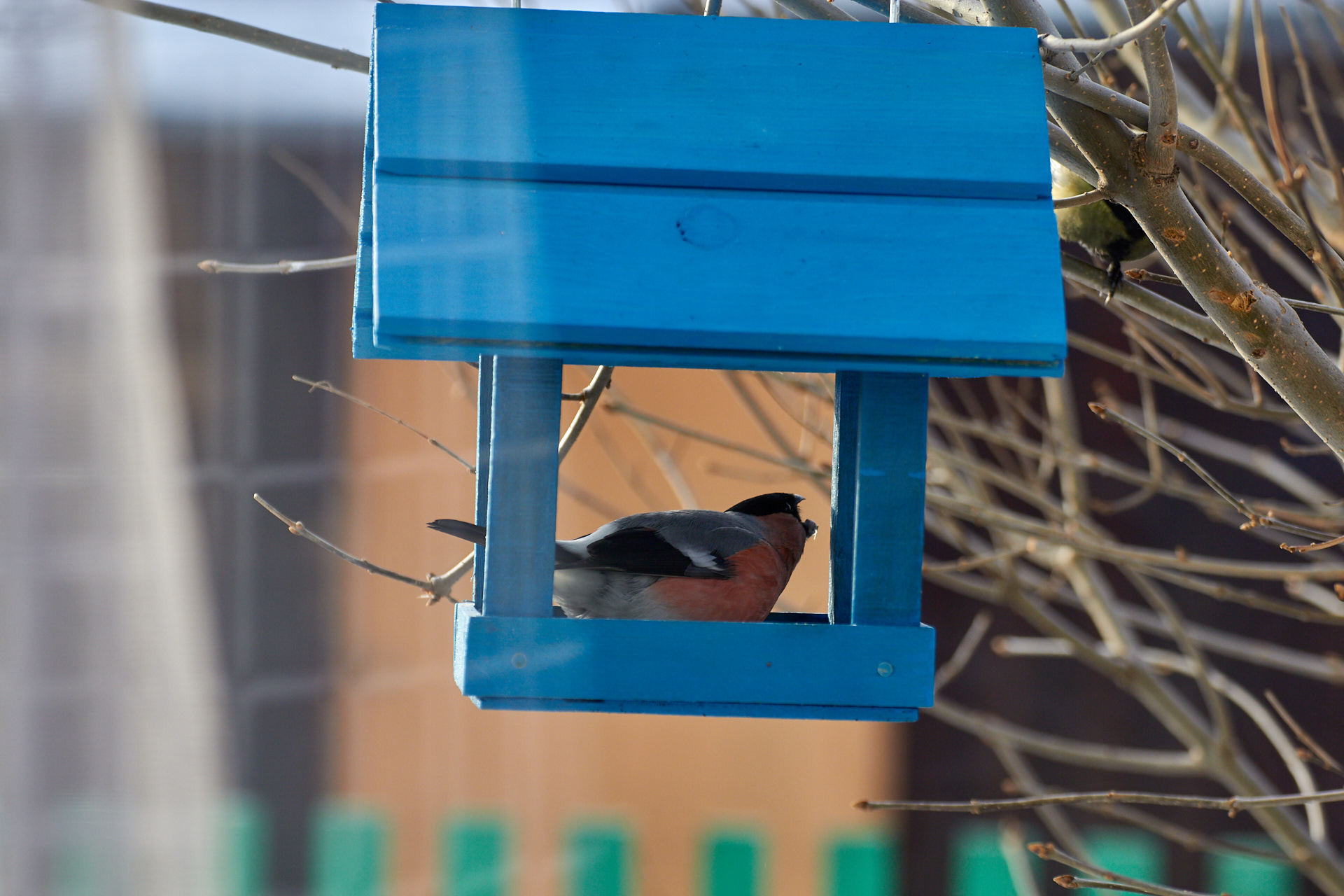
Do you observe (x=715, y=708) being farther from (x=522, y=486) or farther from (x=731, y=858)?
(x=731, y=858)

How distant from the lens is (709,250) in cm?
99

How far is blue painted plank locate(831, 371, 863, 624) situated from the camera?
1163 millimetres

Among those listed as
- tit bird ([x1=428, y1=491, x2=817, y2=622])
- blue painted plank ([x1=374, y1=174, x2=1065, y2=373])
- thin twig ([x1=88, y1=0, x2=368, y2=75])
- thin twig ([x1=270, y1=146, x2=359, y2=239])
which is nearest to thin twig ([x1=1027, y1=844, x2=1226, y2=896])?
tit bird ([x1=428, y1=491, x2=817, y2=622])

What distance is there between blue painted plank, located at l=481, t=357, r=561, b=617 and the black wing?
0.05m

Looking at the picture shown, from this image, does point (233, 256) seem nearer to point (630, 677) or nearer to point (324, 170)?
point (324, 170)

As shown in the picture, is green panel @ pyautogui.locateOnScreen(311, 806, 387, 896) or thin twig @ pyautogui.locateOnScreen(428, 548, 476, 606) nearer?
thin twig @ pyautogui.locateOnScreen(428, 548, 476, 606)

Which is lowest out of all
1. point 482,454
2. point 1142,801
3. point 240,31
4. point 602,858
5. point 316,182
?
point 602,858

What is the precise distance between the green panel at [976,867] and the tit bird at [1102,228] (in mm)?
2221

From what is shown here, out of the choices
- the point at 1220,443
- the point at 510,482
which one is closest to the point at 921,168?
the point at 510,482

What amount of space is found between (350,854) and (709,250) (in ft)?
9.07

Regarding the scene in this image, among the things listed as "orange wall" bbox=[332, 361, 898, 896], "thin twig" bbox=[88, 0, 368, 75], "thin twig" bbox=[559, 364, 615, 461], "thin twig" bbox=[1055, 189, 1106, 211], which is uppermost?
"thin twig" bbox=[88, 0, 368, 75]

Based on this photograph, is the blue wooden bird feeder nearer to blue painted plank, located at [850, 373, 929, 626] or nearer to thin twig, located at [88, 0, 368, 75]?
blue painted plank, located at [850, 373, 929, 626]

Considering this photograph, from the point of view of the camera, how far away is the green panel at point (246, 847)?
2879mm

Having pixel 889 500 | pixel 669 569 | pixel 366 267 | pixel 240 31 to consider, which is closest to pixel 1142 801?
pixel 889 500
